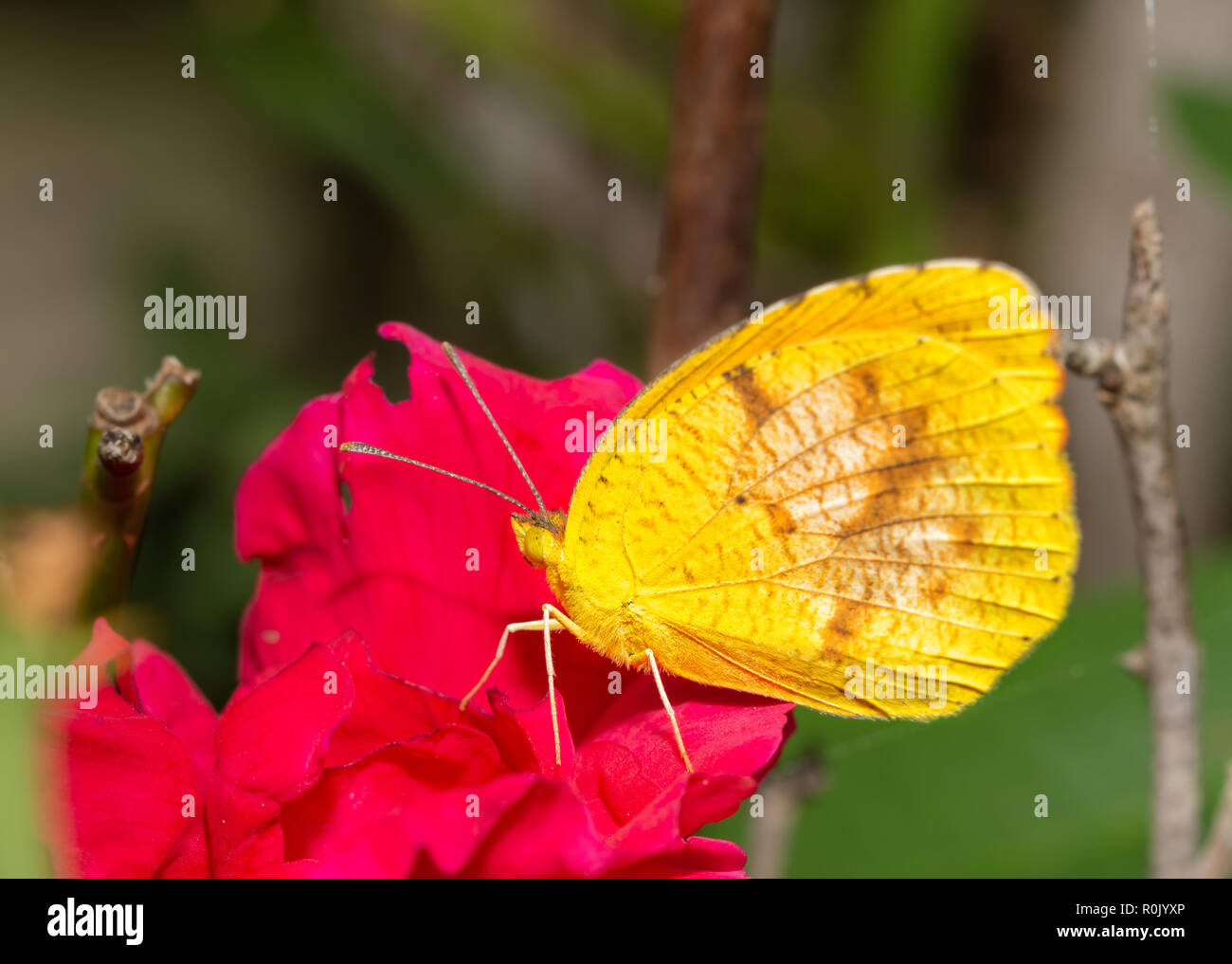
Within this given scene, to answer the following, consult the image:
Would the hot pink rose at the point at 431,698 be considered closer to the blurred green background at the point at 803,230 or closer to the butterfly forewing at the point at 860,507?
the butterfly forewing at the point at 860,507

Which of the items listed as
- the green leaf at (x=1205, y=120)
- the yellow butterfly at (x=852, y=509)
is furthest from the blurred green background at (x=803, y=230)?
the yellow butterfly at (x=852, y=509)

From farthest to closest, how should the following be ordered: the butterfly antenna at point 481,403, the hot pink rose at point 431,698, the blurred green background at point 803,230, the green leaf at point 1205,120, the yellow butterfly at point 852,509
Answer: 1. the green leaf at point 1205,120
2. the blurred green background at point 803,230
3. the yellow butterfly at point 852,509
4. the butterfly antenna at point 481,403
5. the hot pink rose at point 431,698

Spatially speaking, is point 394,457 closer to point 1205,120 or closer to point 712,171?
point 712,171

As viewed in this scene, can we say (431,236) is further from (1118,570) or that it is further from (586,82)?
(1118,570)

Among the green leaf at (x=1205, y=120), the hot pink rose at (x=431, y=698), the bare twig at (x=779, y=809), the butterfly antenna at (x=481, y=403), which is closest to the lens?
the hot pink rose at (x=431, y=698)

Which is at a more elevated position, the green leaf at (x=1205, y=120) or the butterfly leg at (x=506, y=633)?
the green leaf at (x=1205, y=120)

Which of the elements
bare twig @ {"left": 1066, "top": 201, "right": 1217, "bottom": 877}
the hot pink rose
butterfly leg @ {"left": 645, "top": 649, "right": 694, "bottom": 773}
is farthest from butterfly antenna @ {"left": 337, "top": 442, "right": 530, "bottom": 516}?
bare twig @ {"left": 1066, "top": 201, "right": 1217, "bottom": 877}

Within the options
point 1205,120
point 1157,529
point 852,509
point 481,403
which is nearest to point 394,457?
point 481,403
